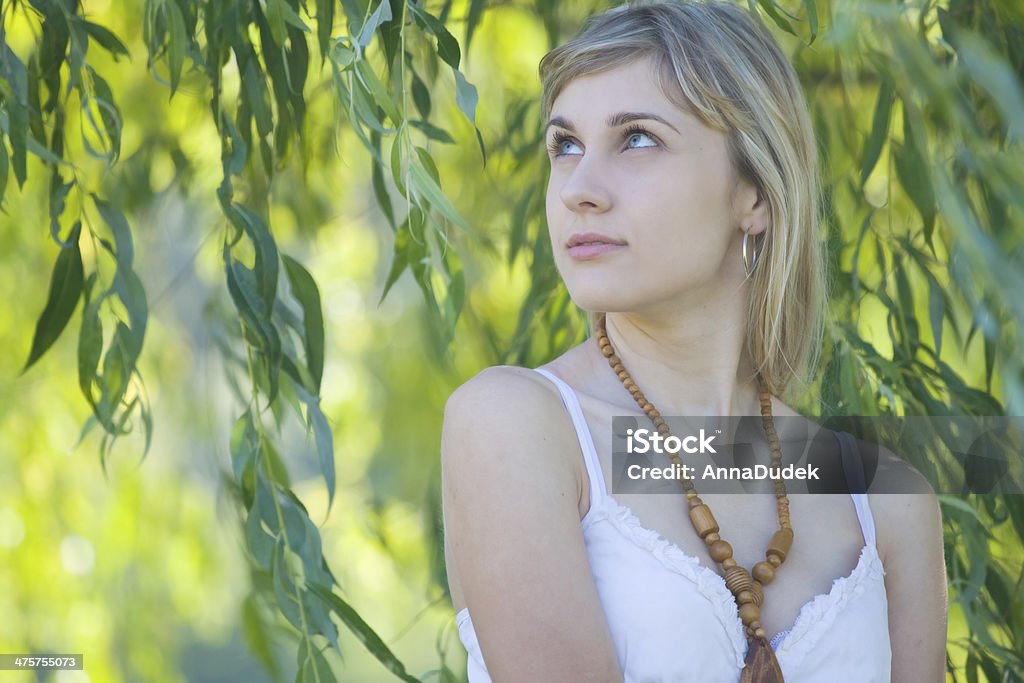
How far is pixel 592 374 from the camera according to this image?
114cm

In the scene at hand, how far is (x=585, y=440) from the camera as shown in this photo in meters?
1.04

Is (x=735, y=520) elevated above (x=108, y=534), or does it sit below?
below

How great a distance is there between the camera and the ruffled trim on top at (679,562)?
1.01 metres

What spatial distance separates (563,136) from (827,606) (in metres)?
0.49

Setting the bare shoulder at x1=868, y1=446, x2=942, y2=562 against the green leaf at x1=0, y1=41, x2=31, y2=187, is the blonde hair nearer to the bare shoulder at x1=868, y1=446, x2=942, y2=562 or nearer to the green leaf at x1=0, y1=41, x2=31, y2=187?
the bare shoulder at x1=868, y1=446, x2=942, y2=562

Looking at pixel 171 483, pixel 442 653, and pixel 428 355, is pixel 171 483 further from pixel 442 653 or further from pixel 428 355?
pixel 442 653

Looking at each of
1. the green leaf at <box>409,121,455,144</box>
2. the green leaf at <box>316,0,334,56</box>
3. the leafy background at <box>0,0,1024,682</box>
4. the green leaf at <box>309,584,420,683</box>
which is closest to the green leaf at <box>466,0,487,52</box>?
the leafy background at <box>0,0,1024,682</box>

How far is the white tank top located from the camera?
979mm

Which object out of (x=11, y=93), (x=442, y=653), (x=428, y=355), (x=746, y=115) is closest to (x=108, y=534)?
(x=428, y=355)

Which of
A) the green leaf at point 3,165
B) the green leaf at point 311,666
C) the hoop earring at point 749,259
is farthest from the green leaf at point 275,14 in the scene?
the green leaf at point 311,666

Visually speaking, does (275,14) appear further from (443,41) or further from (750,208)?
(750,208)

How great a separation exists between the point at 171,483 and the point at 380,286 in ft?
2.09

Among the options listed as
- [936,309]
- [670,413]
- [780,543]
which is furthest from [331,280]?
[780,543]
